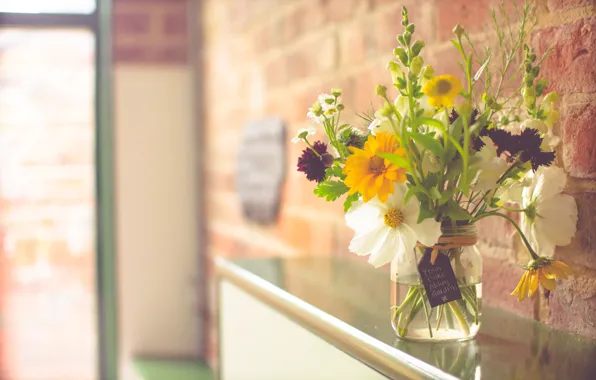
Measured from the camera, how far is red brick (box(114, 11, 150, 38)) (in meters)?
3.33

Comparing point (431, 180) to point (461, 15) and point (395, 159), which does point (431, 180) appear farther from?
point (461, 15)

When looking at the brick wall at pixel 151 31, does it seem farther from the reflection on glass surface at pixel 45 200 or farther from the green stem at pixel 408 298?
the green stem at pixel 408 298

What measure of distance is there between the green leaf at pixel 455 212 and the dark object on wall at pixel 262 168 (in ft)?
4.46

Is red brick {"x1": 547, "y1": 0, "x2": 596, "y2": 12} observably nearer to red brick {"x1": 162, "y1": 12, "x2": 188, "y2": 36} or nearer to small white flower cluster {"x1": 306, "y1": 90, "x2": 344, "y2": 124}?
small white flower cluster {"x1": 306, "y1": 90, "x2": 344, "y2": 124}

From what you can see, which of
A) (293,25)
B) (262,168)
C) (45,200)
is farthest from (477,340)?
(45,200)

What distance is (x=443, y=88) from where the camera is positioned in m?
0.80

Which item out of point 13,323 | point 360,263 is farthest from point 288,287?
A: point 13,323

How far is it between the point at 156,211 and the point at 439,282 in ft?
8.60

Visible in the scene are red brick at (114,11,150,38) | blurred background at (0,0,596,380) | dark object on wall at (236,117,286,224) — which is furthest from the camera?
red brick at (114,11,150,38)

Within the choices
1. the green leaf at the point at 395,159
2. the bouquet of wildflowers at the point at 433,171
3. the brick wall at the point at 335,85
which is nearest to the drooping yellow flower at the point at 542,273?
the bouquet of wildflowers at the point at 433,171

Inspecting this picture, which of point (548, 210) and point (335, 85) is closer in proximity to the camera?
point (548, 210)

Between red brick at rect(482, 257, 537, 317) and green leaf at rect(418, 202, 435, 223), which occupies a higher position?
green leaf at rect(418, 202, 435, 223)

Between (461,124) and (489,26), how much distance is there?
1.28 ft

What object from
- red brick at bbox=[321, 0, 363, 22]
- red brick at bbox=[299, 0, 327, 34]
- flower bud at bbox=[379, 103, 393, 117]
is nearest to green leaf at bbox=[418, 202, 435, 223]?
flower bud at bbox=[379, 103, 393, 117]
